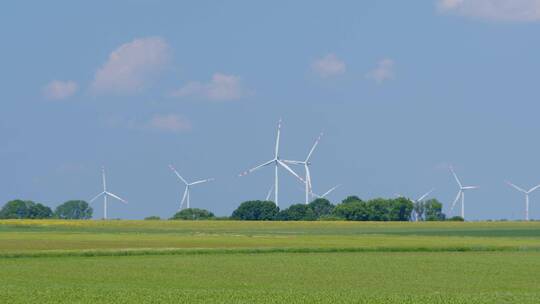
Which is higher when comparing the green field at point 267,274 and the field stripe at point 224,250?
the field stripe at point 224,250

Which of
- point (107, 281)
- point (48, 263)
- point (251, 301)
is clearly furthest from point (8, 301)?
point (48, 263)

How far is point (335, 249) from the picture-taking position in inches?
2896

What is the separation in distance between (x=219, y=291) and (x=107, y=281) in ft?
25.7

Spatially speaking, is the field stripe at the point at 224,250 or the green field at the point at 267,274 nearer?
the green field at the point at 267,274

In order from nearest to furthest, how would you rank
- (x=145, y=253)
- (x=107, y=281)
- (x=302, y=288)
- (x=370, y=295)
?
(x=370, y=295) → (x=302, y=288) → (x=107, y=281) → (x=145, y=253)

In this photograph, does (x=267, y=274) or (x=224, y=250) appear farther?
(x=224, y=250)

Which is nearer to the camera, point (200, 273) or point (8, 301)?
point (8, 301)

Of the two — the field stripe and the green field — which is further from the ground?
the field stripe

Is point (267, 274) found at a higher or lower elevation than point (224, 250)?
lower

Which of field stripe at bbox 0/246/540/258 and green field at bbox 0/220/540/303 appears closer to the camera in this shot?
green field at bbox 0/220/540/303

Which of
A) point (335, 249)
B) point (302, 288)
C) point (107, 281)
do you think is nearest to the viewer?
point (302, 288)

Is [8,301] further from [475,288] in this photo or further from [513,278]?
[513,278]

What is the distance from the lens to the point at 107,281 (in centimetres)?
4559

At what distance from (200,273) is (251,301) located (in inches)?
626
